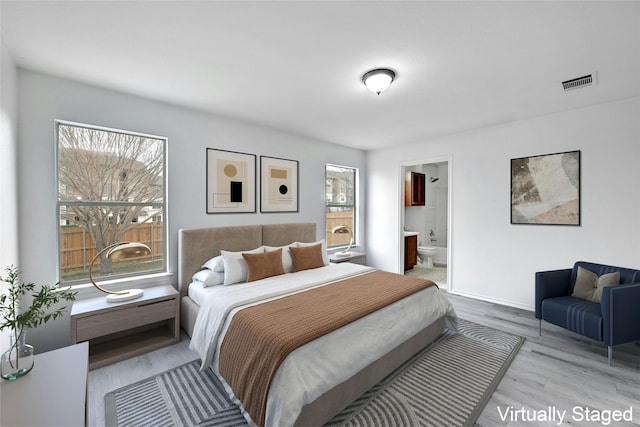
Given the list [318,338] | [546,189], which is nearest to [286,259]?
[318,338]

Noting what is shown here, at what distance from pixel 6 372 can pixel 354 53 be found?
2872 mm

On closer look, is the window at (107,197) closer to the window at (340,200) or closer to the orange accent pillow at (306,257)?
the orange accent pillow at (306,257)

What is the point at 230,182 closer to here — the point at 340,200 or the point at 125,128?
the point at 125,128

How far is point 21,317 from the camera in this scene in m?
1.30

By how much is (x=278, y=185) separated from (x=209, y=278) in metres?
1.79

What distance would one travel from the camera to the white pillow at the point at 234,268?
2.98 metres

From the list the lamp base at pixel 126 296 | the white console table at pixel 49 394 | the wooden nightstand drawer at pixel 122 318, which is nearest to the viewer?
the white console table at pixel 49 394

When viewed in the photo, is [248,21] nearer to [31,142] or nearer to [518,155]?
[31,142]

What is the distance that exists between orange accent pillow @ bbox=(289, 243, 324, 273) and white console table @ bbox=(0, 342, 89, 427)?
227 centimetres

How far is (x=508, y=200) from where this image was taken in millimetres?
3836

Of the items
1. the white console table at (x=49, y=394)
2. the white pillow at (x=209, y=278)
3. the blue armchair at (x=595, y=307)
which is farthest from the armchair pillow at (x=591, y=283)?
the white console table at (x=49, y=394)

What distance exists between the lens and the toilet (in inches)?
241

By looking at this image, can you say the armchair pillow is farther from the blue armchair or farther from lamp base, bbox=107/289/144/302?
lamp base, bbox=107/289/144/302

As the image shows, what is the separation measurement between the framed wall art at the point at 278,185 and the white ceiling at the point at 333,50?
1.01m
